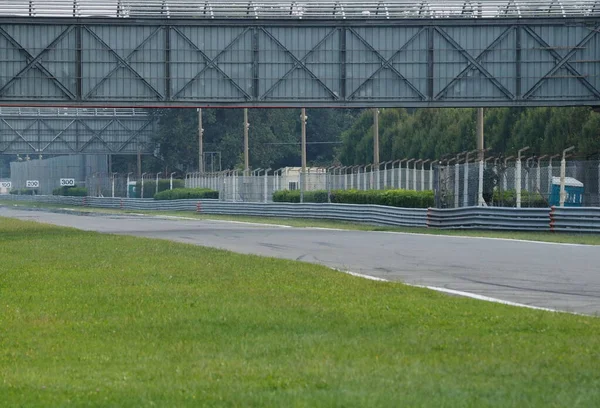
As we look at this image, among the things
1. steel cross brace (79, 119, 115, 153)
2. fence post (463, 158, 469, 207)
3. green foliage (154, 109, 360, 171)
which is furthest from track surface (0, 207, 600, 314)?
green foliage (154, 109, 360, 171)

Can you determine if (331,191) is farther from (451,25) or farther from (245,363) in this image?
(245,363)

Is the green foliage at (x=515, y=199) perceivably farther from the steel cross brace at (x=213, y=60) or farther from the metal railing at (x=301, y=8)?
the steel cross brace at (x=213, y=60)

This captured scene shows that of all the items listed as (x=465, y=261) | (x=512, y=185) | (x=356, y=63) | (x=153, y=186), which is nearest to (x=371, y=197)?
(x=356, y=63)

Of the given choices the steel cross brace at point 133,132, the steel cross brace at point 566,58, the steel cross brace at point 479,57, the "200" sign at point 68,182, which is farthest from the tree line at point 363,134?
the "200" sign at point 68,182

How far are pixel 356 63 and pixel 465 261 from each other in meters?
19.9

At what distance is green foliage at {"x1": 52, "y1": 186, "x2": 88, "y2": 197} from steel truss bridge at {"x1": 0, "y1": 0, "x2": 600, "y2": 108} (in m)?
66.6

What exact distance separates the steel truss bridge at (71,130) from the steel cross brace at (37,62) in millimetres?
42680

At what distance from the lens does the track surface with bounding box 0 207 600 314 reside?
1580 cm

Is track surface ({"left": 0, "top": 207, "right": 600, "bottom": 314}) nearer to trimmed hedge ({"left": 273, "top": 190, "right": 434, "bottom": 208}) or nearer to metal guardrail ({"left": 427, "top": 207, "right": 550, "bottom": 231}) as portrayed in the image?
metal guardrail ({"left": 427, "top": 207, "right": 550, "bottom": 231})

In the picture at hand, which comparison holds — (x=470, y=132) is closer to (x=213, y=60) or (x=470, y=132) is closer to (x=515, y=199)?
(x=515, y=199)

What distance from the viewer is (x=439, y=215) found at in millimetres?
39000

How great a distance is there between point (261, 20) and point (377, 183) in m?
15.1

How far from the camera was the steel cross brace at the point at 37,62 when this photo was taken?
39469mm

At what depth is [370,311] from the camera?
41.3 ft
